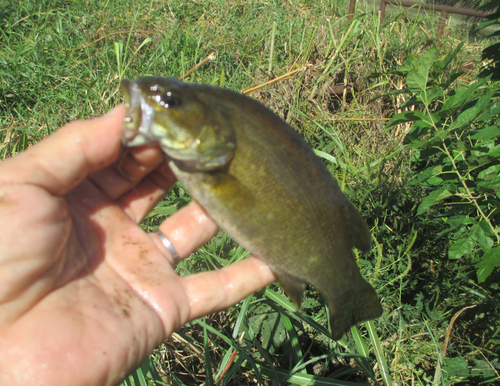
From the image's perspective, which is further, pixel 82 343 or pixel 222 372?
pixel 222 372

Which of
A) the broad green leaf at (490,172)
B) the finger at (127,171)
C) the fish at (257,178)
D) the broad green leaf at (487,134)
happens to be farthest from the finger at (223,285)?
the broad green leaf at (487,134)

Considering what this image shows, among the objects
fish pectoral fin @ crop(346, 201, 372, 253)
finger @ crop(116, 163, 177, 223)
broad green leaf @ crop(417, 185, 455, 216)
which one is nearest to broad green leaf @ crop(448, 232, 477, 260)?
broad green leaf @ crop(417, 185, 455, 216)

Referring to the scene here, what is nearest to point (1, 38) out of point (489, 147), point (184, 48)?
point (184, 48)

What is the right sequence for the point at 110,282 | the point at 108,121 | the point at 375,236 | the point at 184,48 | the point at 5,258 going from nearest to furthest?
the point at 5,258 → the point at 108,121 → the point at 110,282 → the point at 375,236 → the point at 184,48

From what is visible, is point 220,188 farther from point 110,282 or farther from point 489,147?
point 489,147

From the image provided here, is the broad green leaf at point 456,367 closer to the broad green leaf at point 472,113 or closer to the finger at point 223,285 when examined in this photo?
the finger at point 223,285

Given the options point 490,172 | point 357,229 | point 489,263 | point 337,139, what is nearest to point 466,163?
point 490,172
